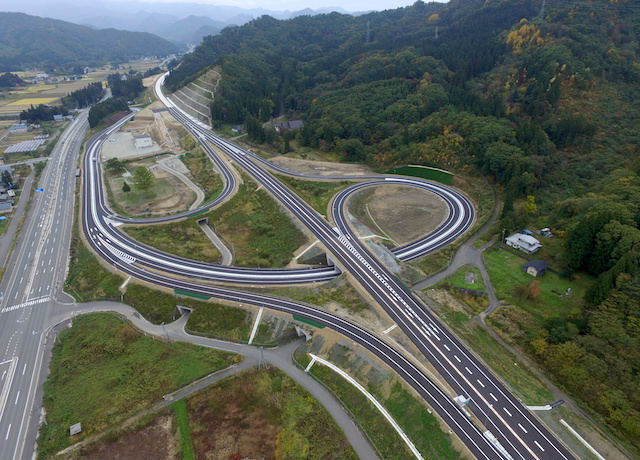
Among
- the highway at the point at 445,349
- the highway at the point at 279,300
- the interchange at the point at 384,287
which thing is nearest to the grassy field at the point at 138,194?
the highway at the point at 279,300

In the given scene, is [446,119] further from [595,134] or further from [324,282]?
[324,282]

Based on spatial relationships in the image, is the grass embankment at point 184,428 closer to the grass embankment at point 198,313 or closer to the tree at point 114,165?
the grass embankment at point 198,313

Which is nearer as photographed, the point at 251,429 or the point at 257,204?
the point at 251,429

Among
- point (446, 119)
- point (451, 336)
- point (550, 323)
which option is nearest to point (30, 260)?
point (451, 336)

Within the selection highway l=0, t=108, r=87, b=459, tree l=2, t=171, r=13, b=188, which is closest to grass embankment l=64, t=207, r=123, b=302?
highway l=0, t=108, r=87, b=459

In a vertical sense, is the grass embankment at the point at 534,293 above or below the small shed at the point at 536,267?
below

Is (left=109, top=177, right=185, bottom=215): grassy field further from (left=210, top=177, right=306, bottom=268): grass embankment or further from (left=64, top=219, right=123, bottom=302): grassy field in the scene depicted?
(left=210, top=177, right=306, bottom=268): grass embankment

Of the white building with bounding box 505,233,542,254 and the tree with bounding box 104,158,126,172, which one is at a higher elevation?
the tree with bounding box 104,158,126,172
